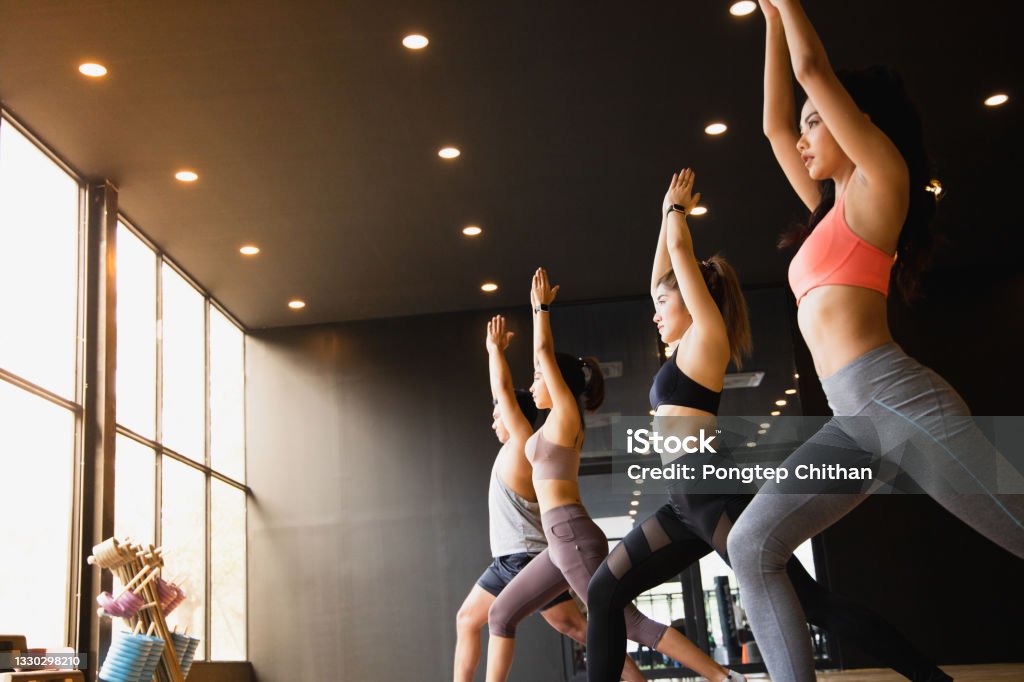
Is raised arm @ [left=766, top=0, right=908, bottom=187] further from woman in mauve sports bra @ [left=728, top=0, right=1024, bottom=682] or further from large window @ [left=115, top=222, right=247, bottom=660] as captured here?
large window @ [left=115, top=222, right=247, bottom=660]

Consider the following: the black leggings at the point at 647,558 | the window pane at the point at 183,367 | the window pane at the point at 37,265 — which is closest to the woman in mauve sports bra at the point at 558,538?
the black leggings at the point at 647,558

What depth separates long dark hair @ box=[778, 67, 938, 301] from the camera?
1.94 meters

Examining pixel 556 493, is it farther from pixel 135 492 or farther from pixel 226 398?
pixel 226 398

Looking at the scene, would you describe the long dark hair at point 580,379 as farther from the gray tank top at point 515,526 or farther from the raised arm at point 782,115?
the raised arm at point 782,115

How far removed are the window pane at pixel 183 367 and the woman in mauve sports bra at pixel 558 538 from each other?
378 centimetres

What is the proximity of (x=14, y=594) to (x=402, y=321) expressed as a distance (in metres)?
4.37

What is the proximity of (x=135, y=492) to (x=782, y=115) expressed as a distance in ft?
16.5

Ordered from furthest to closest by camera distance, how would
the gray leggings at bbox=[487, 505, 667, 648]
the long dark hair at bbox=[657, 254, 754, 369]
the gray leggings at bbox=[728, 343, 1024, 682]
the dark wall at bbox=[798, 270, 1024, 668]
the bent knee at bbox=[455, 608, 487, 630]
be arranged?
the dark wall at bbox=[798, 270, 1024, 668] → the bent knee at bbox=[455, 608, 487, 630] → the gray leggings at bbox=[487, 505, 667, 648] → the long dark hair at bbox=[657, 254, 754, 369] → the gray leggings at bbox=[728, 343, 1024, 682]

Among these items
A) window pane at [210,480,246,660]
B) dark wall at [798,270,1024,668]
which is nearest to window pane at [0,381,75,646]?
window pane at [210,480,246,660]

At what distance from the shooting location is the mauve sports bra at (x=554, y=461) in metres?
3.53

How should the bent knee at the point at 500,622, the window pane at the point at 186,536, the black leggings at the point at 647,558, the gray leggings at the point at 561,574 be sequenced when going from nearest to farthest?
the black leggings at the point at 647,558 → the gray leggings at the point at 561,574 → the bent knee at the point at 500,622 → the window pane at the point at 186,536

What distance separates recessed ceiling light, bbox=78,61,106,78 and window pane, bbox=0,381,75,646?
4.91 feet

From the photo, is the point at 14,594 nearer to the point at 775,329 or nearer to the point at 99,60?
the point at 99,60

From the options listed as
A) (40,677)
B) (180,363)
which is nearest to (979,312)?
(180,363)
